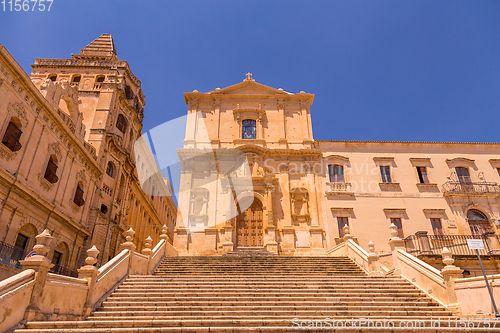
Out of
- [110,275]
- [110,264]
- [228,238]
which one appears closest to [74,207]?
[228,238]

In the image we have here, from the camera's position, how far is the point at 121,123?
28.8 m

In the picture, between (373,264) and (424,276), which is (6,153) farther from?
(424,276)

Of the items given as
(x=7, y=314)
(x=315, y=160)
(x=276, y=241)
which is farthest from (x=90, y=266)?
(x=315, y=160)

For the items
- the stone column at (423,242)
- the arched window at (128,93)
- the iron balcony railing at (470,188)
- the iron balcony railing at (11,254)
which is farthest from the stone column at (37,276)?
the arched window at (128,93)

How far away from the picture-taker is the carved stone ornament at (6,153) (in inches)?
552

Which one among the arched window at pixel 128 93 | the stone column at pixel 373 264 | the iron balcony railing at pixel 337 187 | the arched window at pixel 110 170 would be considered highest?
the arched window at pixel 128 93

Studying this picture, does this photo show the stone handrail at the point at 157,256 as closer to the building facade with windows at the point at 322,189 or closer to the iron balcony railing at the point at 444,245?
the building facade with windows at the point at 322,189

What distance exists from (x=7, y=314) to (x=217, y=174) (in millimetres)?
16859

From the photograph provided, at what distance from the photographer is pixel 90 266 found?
30.2 ft

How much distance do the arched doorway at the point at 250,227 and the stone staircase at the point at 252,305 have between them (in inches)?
332

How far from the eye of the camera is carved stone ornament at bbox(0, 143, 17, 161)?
14.0 meters

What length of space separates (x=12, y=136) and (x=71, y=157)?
5710mm

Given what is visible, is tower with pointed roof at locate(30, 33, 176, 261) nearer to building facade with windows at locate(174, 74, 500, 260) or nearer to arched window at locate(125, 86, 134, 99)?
arched window at locate(125, 86, 134, 99)

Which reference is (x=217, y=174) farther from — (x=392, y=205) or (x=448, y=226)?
(x=448, y=226)
